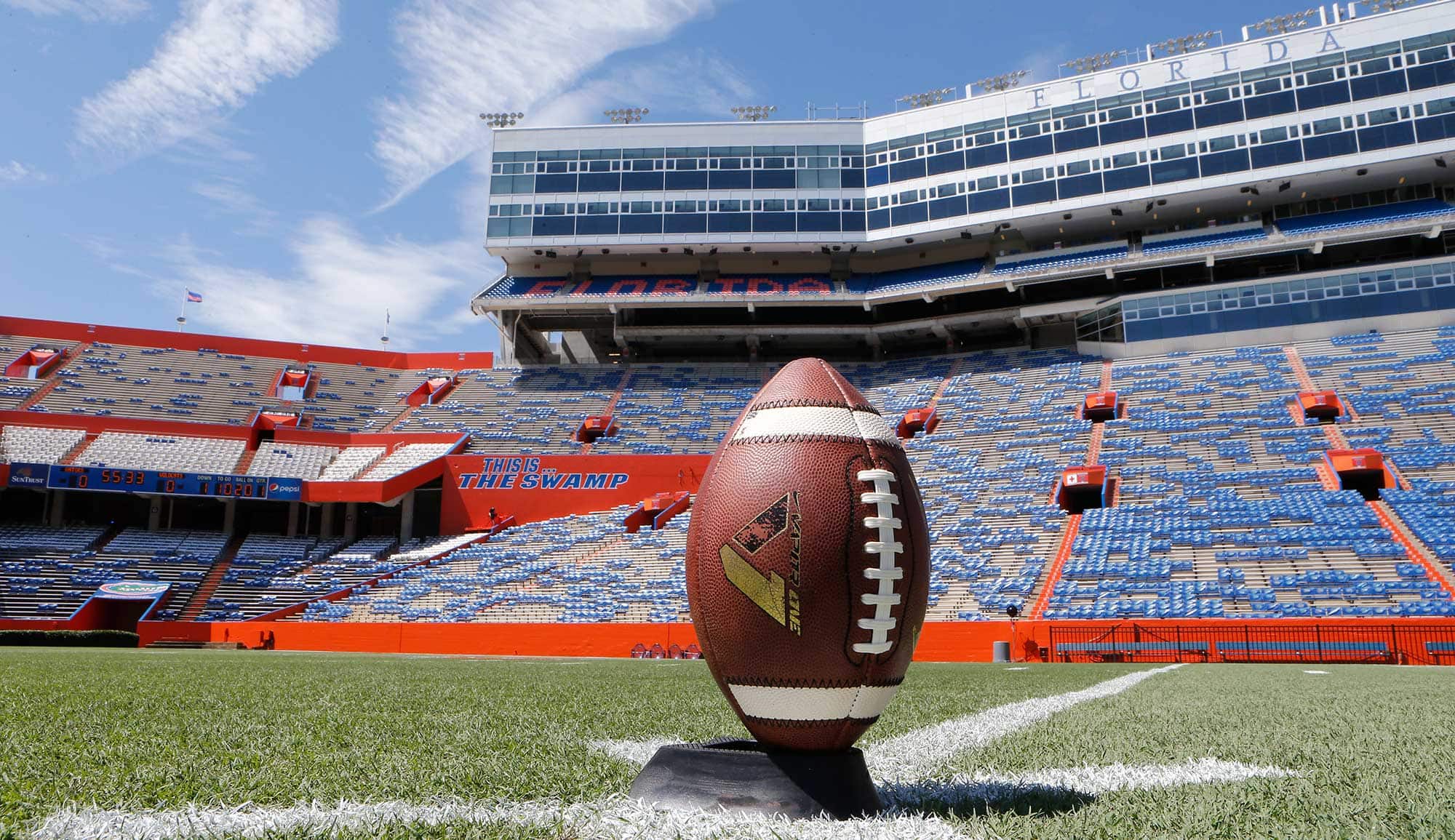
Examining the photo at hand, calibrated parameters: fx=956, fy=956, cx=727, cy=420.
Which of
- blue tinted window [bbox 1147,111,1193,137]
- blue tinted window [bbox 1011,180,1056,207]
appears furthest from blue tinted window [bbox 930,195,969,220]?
blue tinted window [bbox 1147,111,1193,137]

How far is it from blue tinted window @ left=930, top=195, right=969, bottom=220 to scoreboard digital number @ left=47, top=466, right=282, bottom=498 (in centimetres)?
2667

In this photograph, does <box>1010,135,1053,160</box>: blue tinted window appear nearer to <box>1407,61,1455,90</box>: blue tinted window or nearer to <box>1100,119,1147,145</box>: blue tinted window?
<box>1100,119,1147,145</box>: blue tinted window

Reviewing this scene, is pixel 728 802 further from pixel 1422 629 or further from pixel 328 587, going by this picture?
pixel 328 587

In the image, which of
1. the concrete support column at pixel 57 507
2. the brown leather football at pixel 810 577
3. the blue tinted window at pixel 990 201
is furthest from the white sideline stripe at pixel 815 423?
the blue tinted window at pixel 990 201

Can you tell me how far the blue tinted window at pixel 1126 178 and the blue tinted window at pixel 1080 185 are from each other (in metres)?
0.29

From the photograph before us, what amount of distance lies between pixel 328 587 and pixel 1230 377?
27.6 meters

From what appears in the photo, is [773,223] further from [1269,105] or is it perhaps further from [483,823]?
[483,823]

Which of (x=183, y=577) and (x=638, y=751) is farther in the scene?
(x=183, y=577)

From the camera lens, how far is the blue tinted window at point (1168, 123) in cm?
3603

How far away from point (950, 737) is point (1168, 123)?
3698cm

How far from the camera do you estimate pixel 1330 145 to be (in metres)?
34.1

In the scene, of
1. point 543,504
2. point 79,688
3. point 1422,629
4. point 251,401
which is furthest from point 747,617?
point 251,401

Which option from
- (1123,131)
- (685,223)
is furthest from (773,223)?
(1123,131)

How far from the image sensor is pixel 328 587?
26609mm
